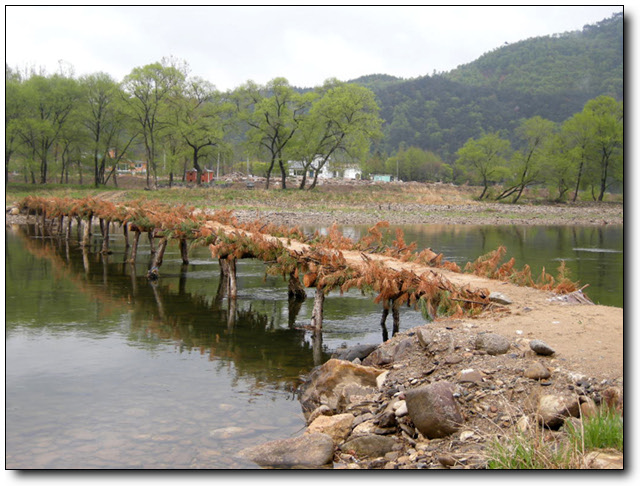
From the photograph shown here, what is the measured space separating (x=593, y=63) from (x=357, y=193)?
47654mm

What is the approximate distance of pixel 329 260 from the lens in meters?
14.1

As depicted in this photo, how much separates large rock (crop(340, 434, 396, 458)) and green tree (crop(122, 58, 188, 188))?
202 ft

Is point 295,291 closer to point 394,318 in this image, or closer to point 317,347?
point 394,318

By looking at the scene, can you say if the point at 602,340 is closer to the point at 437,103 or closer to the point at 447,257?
the point at 447,257

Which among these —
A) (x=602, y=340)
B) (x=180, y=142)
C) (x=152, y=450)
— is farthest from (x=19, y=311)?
(x=180, y=142)

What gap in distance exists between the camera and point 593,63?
9444 centimetres

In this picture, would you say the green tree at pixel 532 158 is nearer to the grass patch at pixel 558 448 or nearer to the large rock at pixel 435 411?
the large rock at pixel 435 411

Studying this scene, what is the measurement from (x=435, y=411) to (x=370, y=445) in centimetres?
86

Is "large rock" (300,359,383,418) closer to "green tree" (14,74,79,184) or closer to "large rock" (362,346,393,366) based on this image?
"large rock" (362,346,393,366)

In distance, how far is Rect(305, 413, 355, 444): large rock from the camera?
7.68 meters

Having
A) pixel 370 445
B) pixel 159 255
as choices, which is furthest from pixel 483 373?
pixel 159 255

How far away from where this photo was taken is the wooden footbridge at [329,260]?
1164 cm

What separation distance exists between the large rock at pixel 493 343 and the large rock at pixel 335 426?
7.34 ft

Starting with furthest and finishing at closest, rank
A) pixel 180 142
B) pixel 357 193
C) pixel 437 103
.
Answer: pixel 437 103 → pixel 357 193 → pixel 180 142
